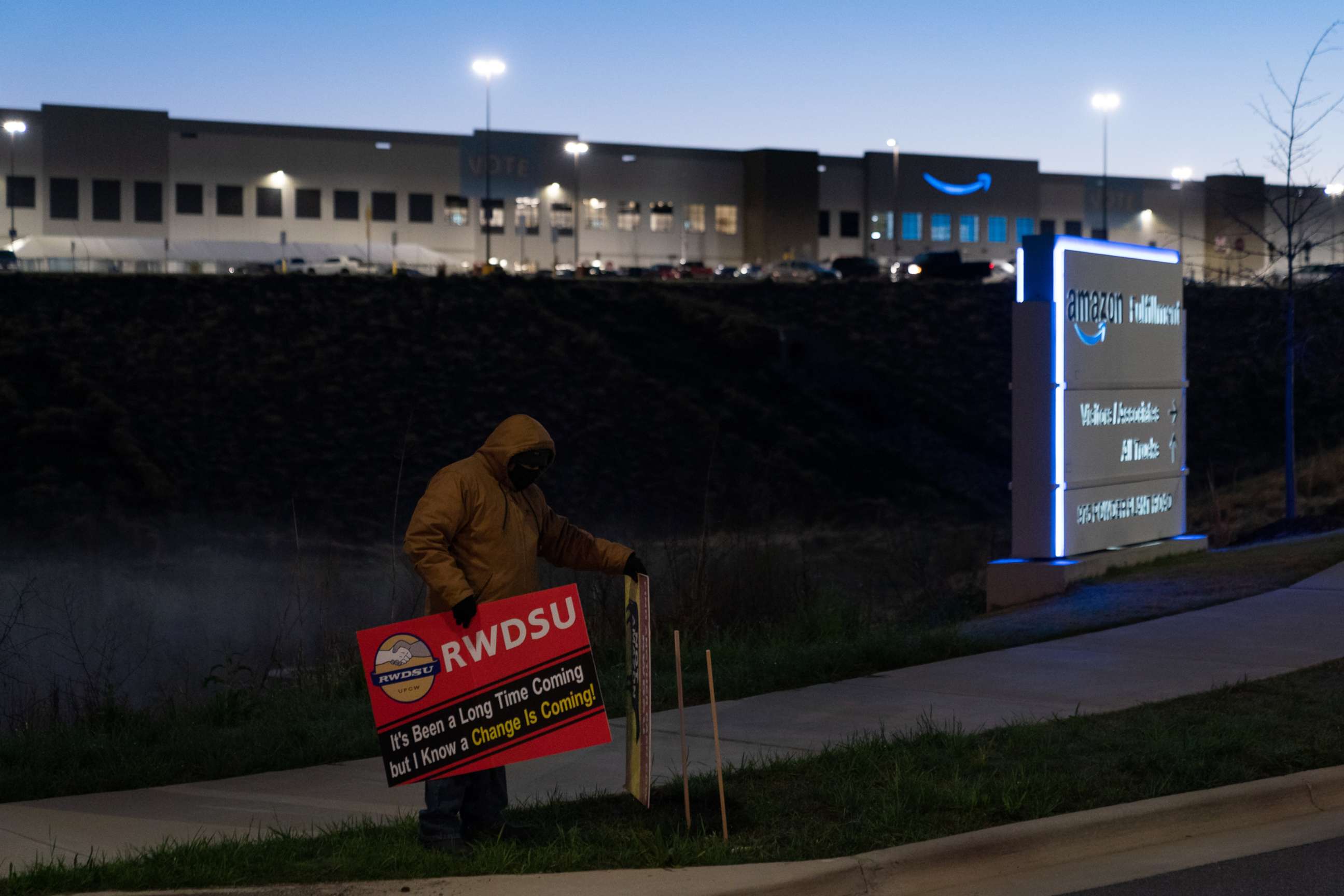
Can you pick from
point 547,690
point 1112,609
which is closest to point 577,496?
point 1112,609

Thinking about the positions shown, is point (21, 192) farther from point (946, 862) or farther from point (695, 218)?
point (946, 862)

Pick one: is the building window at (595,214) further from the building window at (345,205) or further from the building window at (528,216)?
the building window at (345,205)

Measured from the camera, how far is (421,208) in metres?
78.2

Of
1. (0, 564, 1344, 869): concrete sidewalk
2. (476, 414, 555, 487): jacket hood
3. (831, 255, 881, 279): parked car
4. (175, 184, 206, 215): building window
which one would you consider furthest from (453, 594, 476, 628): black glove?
(175, 184, 206, 215): building window

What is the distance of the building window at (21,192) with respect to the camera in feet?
227

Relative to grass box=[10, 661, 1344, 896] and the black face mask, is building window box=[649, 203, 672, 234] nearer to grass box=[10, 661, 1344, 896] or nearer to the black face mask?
grass box=[10, 661, 1344, 896]

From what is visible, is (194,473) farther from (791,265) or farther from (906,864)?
(791,265)

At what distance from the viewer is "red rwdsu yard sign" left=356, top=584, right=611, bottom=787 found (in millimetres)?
6074

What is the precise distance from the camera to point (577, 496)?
119ft

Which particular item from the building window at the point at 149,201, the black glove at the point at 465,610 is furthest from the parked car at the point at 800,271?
the black glove at the point at 465,610

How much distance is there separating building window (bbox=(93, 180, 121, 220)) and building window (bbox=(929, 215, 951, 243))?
147ft

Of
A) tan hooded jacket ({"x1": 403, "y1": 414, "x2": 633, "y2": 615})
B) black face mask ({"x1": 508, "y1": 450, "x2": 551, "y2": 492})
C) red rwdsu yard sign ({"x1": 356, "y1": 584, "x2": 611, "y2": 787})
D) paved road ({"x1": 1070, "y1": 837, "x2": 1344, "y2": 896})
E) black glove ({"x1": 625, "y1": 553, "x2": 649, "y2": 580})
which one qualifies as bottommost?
paved road ({"x1": 1070, "y1": 837, "x2": 1344, "y2": 896})

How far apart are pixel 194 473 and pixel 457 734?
30.7m

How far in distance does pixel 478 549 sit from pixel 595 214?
7780 cm
